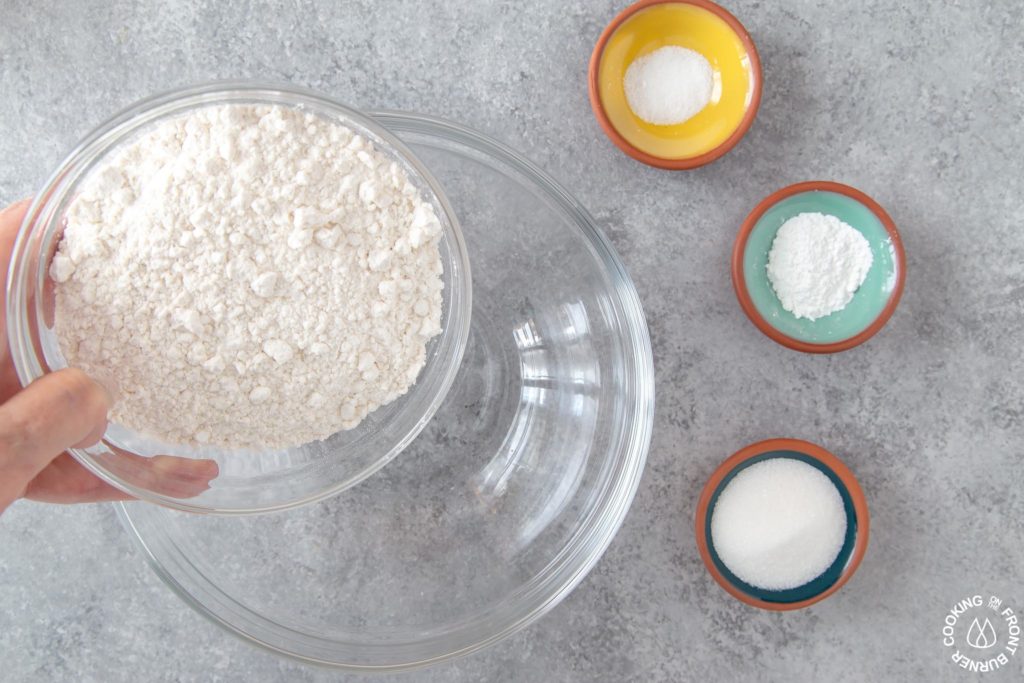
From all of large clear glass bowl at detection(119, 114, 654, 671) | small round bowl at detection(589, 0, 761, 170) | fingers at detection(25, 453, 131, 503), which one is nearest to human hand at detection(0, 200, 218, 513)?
fingers at detection(25, 453, 131, 503)

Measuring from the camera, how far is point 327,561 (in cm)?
121

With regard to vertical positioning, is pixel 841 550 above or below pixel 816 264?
below

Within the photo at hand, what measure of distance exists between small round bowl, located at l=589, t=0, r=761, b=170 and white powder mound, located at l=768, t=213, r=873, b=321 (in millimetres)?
185

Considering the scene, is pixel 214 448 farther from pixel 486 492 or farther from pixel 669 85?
pixel 669 85

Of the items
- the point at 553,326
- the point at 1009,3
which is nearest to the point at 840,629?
the point at 553,326

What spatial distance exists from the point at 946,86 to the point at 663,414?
0.75 metres

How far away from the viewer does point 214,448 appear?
37.9 inches

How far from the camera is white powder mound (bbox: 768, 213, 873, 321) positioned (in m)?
1.29

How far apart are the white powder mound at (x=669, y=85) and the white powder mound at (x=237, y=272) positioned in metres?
0.57

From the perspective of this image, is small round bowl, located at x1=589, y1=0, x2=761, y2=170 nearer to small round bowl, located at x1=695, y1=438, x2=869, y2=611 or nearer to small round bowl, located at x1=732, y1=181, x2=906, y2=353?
small round bowl, located at x1=732, y1=181, x2=906, y2=353

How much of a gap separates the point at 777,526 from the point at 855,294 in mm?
408

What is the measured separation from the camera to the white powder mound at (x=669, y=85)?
1.34 meters

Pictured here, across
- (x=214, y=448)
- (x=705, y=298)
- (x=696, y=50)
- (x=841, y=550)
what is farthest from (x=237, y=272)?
(x=841, y=550)

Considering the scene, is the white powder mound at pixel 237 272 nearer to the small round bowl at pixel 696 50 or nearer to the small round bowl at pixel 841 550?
the small round bowl at pixel 696 50
